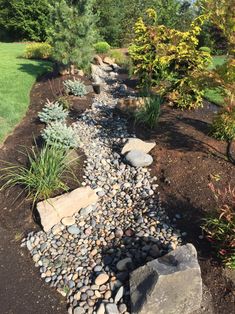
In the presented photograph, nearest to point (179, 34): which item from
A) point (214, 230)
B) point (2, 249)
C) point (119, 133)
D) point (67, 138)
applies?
point (119, 133)

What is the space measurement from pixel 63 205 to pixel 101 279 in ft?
3.98

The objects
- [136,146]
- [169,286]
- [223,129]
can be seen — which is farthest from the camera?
[223,129]

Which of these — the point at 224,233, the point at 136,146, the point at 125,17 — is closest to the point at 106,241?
the point at 224,233

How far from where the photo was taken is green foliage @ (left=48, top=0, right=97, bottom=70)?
29.4 ft

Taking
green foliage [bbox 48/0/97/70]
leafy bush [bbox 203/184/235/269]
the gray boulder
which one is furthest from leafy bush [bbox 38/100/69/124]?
leafy bush [bbox 203/184/235/269]

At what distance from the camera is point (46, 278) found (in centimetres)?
367

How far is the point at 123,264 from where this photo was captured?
3.69 meters

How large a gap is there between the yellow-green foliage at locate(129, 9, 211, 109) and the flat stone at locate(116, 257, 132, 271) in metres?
4.10

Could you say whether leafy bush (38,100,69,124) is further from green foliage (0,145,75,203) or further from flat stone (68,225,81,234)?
flat stone (68,225,81,234)

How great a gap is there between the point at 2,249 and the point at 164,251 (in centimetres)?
199

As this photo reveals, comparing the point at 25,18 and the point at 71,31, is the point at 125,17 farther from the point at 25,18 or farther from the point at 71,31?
the point at 71,31

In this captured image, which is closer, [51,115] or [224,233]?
[224,233]

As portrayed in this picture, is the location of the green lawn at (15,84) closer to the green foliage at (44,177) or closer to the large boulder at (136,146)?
the green foliage at (44,177)

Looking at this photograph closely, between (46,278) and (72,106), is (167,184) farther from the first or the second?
(72,106)
